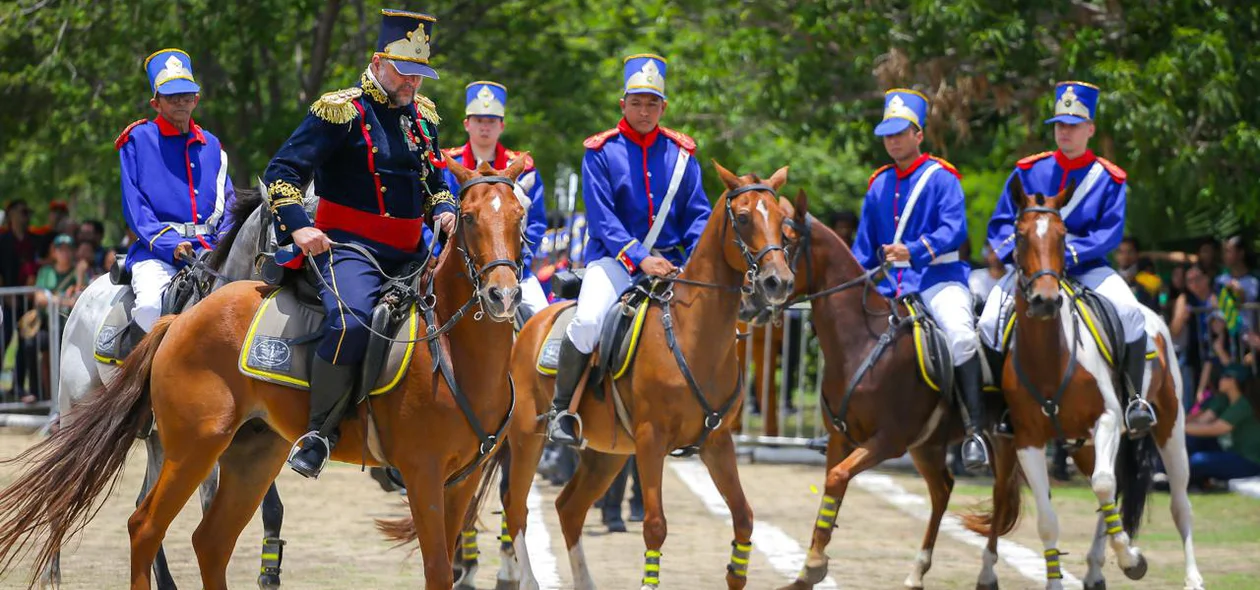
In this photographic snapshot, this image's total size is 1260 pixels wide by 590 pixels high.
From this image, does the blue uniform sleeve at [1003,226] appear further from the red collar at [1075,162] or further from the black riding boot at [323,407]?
the black riding boot at [323,407]

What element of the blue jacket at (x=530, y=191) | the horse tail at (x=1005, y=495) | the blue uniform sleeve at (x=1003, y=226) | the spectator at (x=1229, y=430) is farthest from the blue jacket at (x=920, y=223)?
the spectator at (x=1229, y=430)

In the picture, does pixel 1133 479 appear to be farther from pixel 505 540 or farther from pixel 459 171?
pixel 459 171

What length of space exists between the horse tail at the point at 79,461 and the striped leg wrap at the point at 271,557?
96 cm

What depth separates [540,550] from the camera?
38.3 feet

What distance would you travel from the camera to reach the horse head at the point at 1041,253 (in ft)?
32.1

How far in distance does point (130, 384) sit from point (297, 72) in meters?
13.8

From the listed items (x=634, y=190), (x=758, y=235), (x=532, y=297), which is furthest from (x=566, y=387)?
(x=758, y=235)

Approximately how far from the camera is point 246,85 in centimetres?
1998

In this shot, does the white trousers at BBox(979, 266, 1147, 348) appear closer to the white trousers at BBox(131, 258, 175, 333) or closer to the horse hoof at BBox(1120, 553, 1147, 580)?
the horse hoof at BBox(1120, 553, 1147, 580)

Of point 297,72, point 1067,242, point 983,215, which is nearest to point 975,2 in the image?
point 983,215

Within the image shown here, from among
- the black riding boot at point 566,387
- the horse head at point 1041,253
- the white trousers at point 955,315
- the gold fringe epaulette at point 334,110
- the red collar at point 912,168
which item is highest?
the gold fringe epaulette at point 334,110

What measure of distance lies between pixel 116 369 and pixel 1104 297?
6126 millimetres

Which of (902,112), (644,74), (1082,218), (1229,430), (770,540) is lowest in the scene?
(770,540)

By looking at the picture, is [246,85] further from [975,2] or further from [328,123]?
[328,123]
